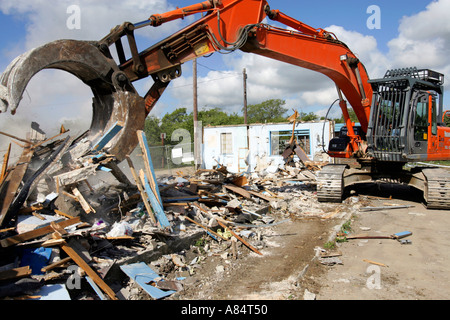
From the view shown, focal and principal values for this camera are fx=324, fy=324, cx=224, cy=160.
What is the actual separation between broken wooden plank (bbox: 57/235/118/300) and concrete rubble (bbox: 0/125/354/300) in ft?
0.04

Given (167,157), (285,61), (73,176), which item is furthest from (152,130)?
(73,176)

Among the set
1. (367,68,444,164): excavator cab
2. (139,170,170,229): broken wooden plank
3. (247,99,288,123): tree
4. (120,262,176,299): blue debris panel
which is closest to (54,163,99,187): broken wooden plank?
(139,170,170,229): broken wooden plank

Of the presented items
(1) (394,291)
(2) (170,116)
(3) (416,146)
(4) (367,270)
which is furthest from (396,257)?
(2) (170,116)

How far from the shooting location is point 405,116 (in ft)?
25.6

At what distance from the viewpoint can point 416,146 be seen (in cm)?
799

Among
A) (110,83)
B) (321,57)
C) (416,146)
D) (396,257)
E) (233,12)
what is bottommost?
(396,257)

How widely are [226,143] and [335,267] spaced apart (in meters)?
15.1

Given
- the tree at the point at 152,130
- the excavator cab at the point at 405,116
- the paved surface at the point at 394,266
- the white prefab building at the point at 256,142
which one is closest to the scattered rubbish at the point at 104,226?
the paved surface at the point at 394,266

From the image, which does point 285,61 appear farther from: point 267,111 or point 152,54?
point 267,111

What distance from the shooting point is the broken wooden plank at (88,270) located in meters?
3.93

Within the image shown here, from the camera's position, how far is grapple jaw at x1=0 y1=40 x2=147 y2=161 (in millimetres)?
4820

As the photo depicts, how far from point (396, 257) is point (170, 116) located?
110 feet

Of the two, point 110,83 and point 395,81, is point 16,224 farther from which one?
point 395,81
